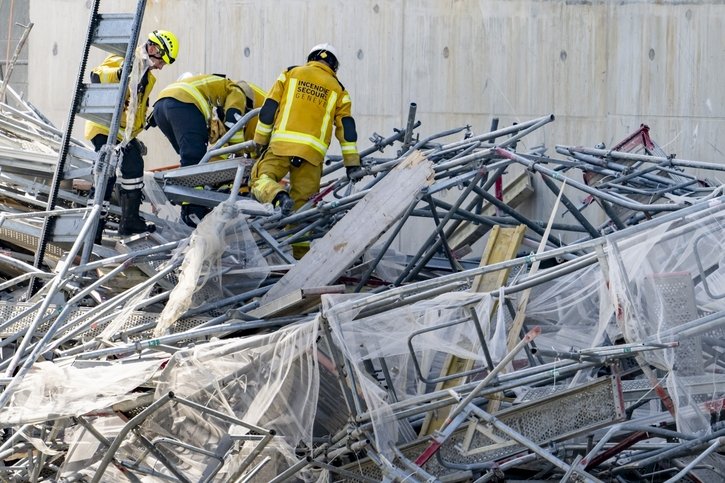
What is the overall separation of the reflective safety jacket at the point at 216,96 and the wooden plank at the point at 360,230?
8.37 ft

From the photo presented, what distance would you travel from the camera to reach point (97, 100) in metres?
9.08

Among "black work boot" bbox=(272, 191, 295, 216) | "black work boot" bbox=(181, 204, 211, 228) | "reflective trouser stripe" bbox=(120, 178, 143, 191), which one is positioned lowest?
"black work boot" bbox=(181, 204, 211, 228)

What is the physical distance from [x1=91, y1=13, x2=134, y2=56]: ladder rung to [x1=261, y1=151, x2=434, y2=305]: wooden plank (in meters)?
2.09

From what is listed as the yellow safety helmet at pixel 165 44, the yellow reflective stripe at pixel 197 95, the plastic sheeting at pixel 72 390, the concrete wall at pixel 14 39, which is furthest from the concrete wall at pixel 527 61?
the plastic sheeting at pixel 72 390

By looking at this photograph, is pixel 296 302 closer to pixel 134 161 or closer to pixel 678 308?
pixel 678 308

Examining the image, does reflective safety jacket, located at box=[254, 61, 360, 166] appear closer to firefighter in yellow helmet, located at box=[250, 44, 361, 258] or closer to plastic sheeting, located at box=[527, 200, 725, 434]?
firefighter in yellow helmet, located at box=[250, 44, 361, 258]

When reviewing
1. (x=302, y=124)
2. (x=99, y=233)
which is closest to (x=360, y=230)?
(x=302, y=124)

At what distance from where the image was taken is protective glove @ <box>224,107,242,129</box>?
10.5 meters

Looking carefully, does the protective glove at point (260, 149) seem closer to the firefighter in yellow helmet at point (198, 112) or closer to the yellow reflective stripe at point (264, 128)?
the yellow reflective stripe at point (264, 128)

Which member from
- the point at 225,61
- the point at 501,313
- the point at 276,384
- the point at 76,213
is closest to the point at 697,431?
the point at 501,313

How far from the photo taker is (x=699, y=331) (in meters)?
5.92

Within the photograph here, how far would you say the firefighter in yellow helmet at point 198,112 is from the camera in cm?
1030

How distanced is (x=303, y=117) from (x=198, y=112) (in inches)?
45.6

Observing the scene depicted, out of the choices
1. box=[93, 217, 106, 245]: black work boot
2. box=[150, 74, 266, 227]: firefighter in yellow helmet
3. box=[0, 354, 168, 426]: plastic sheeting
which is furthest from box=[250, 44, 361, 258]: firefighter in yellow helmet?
box=[0, 354, 168, 426]: plastic sheeting
